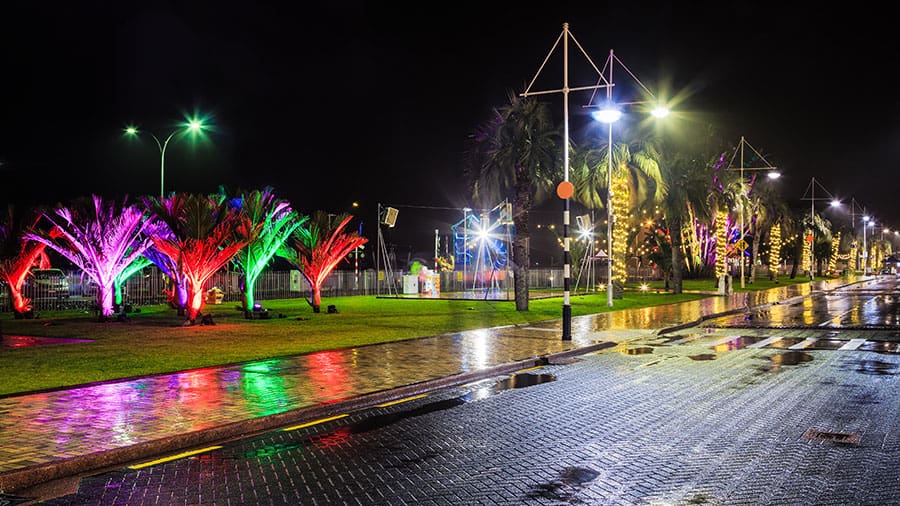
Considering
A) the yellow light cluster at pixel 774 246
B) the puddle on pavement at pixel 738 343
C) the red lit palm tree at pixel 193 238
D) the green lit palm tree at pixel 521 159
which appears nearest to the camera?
the puddle on pavement at pixel 738 343

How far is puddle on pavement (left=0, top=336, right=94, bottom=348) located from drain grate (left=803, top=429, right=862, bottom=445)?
1634 cm

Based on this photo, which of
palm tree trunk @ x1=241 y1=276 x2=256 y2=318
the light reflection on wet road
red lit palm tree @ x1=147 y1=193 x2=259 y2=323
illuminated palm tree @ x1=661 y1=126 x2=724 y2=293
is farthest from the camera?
illuminated palm tree @ x1=661 y1=126 x2=724 y2=293

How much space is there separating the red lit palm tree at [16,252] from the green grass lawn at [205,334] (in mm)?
1094

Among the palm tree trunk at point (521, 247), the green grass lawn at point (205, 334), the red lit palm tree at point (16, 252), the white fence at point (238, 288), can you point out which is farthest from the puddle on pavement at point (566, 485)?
the red lit palm tree at point (16, 252)

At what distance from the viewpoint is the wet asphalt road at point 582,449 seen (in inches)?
251

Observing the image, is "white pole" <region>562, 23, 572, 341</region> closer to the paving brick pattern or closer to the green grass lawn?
the green grass lawn

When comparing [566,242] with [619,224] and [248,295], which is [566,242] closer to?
[248,295]

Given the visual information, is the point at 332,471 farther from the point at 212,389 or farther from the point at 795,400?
the point at 795,400

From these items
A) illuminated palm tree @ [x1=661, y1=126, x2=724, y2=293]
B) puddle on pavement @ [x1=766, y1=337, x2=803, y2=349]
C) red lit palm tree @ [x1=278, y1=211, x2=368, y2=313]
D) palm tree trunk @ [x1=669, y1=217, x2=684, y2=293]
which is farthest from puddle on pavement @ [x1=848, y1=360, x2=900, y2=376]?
palm tree trunk @ [x1=669, y1=217, x2=684, y2=293]

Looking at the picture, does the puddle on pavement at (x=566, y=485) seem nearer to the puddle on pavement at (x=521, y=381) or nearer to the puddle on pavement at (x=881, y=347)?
the puddle on pavement at (x=521, y=381)

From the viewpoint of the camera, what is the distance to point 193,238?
22.9 metres

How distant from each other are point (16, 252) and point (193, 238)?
8774 mm

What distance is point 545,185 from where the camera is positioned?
99.7 ft

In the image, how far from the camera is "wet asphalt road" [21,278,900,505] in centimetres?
636
